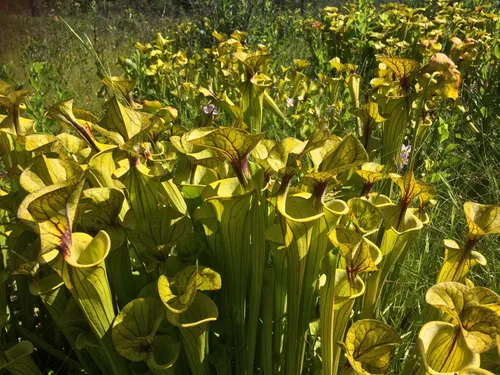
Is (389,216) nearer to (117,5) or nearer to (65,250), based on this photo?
(65,250)

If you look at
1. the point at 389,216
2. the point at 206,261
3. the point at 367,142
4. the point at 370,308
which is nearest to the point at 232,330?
the point at 206,261

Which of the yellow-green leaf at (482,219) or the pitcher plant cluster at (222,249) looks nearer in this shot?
the pitcher plant cluster at (222,249)

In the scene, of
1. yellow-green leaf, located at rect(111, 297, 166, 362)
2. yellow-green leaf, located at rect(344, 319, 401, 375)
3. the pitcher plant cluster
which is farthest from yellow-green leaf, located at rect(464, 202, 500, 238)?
yellow-green leaf, located at rect(111, 297, 166, 362)

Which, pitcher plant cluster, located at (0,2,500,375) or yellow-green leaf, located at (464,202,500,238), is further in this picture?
yellow-green leaf, located at (464,202,500,238)

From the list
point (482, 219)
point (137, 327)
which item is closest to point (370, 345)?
point (482, 219)

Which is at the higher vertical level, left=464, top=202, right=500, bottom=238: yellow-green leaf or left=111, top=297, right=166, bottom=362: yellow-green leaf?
left=464, top=202, right=500, bottom=238: yellow-green leaf

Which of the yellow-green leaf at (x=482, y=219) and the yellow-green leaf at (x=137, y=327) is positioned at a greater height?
the yellow-green leaf at (x=482, y=219)

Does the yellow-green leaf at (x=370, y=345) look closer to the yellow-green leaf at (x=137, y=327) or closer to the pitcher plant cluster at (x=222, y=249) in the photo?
the pitcher plant cluster at (x=222, y=249)

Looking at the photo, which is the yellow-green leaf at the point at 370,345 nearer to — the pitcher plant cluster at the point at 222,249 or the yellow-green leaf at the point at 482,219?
the pitcher plant cluster at the point at 222,249

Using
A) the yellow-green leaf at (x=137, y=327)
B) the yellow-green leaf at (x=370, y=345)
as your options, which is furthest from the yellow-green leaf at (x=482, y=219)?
the yellow-green leaf at (x=137, y=327)

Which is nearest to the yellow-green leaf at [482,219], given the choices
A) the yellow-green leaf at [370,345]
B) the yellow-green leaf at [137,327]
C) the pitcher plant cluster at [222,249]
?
the pitcher plant cluster at [222,249]

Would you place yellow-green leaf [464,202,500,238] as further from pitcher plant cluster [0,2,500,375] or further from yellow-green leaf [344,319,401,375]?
yellow-green leaf [344,319,401,375]

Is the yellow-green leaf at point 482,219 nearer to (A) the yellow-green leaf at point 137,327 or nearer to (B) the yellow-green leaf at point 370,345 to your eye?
(B) the yellow-green leaf at point 370,345

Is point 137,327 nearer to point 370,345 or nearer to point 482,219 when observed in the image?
point 370,345
